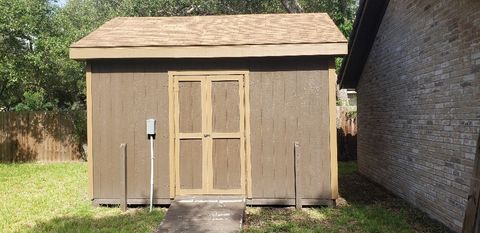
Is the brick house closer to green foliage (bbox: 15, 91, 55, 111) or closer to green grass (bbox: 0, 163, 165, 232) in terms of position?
green grass (bbox: 0, 163, 165, 232)

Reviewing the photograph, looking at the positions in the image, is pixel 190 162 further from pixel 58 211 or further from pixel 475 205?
pixel 475 205

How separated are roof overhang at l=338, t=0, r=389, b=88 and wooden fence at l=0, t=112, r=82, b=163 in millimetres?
9727

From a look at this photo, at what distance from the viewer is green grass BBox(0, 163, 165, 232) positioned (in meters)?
6.40

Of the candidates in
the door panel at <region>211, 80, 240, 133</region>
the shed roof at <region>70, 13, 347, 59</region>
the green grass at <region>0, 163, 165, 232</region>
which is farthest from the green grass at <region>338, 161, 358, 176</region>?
the green grass at <region>0, 163, 165, 232</region>

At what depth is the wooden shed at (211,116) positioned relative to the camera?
7375 mm

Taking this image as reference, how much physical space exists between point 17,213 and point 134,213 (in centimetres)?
199

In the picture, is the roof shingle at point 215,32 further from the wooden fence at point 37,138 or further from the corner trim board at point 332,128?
the wooden fence at point 37,138

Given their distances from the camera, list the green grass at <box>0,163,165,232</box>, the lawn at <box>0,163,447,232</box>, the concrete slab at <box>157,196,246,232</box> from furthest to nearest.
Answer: the green grass at <box>0,163,165,232</box> → the lawn at <box>0,163,447,232</box> → the concrete slab at <box>157,196,246,232</box>

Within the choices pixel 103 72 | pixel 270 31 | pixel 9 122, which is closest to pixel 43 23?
pixel 9 122

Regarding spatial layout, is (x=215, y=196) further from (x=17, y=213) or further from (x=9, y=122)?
(x=9, y=122)

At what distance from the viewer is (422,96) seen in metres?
7.07

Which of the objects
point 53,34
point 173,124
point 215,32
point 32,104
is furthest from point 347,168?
point 32,104

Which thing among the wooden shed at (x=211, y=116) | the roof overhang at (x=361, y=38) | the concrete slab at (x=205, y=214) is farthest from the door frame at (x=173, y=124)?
the roof overhang at (x=361, y=38)

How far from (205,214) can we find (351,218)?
2.31m
